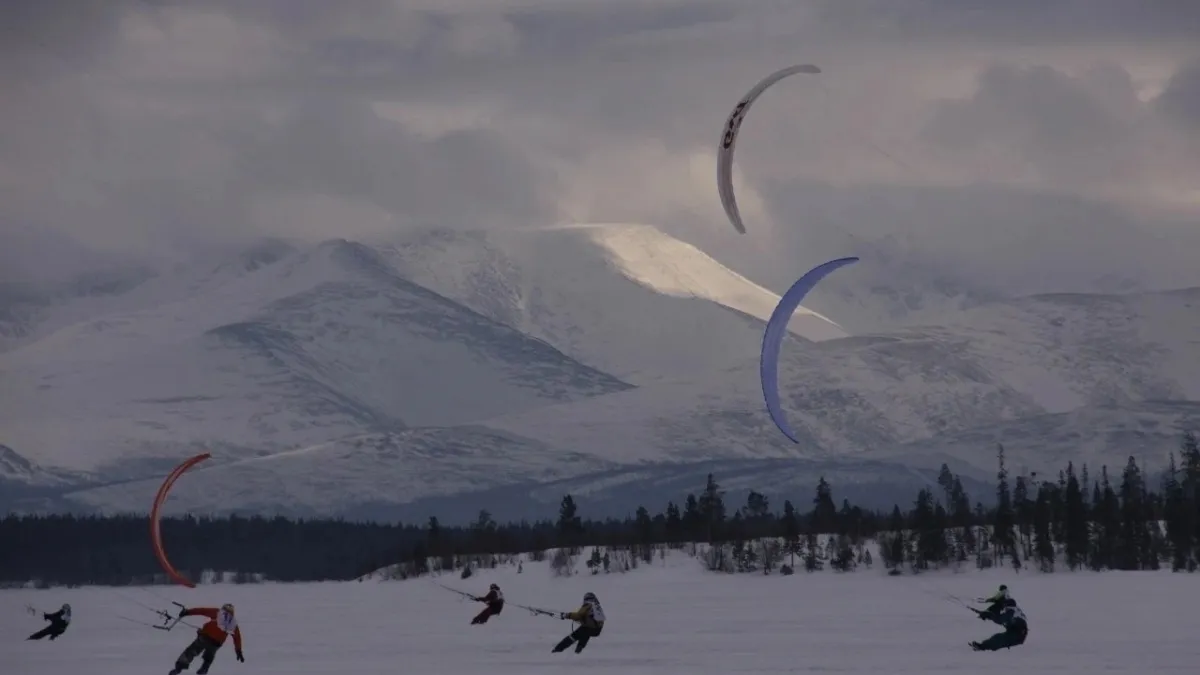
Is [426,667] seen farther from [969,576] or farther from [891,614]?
[969,576]

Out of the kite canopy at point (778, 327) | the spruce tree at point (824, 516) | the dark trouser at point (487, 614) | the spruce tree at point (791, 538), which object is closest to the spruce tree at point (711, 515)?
the spruce tree at point (824, 516)

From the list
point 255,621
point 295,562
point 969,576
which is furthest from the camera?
point 295,562

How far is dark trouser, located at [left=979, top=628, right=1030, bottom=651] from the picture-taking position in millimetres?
54062

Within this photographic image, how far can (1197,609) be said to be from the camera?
71.4m

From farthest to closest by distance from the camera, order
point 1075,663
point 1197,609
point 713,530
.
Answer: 1. point 713,530
2. point 1197,609
3. point 1075,663

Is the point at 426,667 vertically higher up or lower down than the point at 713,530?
lower down

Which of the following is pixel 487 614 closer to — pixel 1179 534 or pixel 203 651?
pixel 203 651

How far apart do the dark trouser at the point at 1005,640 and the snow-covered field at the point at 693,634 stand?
0.28 metres

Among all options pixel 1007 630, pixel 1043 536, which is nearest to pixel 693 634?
pixel 1007 630

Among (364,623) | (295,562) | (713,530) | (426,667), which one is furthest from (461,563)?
(426,667)

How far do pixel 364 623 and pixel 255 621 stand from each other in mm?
5534

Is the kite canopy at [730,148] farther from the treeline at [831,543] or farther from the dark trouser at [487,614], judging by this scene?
the treeline at [831,543]

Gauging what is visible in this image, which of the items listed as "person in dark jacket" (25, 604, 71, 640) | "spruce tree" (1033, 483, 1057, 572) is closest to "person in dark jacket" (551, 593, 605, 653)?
"person in dark jacket" (25, 604, 71, 640)

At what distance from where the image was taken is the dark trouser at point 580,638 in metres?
56.1
